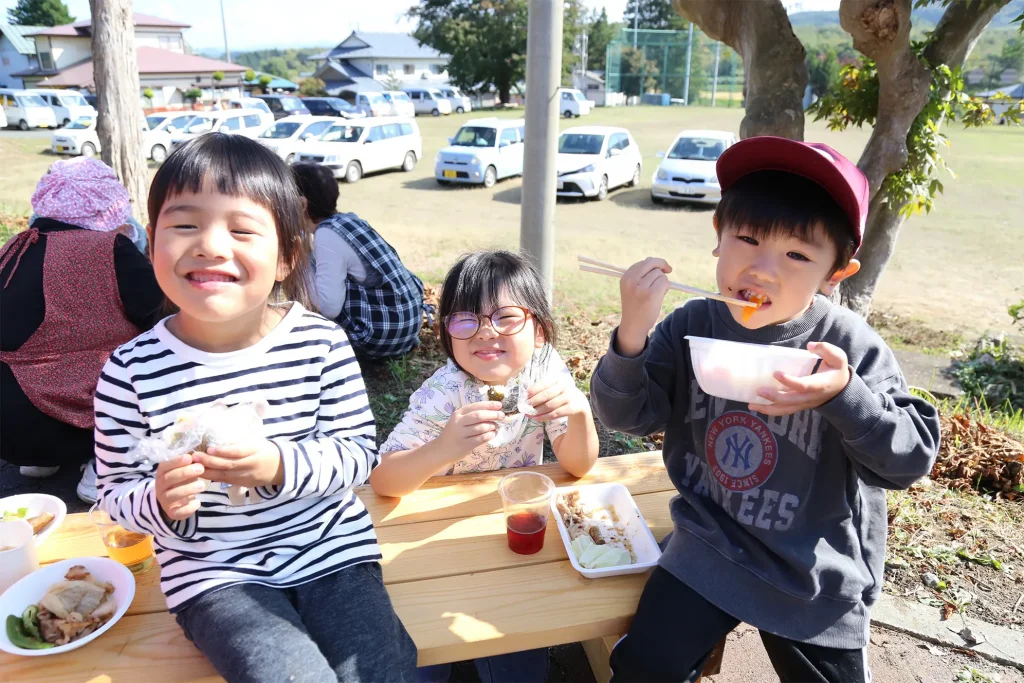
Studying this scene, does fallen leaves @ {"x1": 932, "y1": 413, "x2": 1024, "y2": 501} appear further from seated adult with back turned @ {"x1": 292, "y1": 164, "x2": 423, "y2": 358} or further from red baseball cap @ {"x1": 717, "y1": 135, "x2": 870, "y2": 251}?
seated adult with back turned @ {"x1": 292, "y1": 164, "x2": 423, "y2": 358}

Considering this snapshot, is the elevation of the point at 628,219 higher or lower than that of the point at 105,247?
lower

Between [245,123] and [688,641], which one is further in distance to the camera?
[245,123]

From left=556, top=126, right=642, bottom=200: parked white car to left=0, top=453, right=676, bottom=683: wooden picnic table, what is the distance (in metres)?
13.0

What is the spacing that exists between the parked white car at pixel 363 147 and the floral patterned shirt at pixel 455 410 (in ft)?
47.9

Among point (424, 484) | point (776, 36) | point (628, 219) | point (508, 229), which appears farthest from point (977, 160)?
point (424, 484)

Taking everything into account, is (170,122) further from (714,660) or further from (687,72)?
(687,72)

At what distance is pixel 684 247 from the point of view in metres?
11.0

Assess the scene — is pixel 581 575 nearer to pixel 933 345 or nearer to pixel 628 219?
pixel 933 345

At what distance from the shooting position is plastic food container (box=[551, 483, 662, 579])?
197cm

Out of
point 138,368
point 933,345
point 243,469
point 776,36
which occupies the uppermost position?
point 776,36

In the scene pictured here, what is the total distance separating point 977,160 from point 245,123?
76.7 ft

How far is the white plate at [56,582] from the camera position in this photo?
160 centimetres

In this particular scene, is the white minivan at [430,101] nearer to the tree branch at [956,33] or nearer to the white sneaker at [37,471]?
the tree branch at [956,33]

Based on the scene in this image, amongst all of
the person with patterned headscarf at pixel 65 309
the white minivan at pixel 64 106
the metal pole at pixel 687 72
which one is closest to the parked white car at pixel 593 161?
the person with patterned headscarf at pixel 65 309
